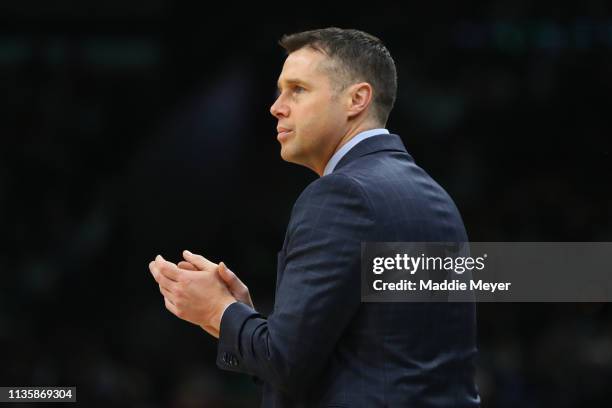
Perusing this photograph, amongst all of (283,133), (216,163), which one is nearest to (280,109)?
(283,133)

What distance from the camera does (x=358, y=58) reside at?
1.65 meters

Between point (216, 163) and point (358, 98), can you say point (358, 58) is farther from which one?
point (216, 163)

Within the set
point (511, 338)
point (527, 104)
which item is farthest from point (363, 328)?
point (527, 104)

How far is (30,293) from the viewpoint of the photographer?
4.60m

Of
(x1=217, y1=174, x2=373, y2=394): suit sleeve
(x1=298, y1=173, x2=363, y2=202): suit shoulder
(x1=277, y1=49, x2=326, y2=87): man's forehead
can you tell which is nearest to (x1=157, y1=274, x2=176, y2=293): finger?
(x1=217, y1=174, x2=373, y2=394): suit sleeve

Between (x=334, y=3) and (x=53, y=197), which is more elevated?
(x=334, y=3)

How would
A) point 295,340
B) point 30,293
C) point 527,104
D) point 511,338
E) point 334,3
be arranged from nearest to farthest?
point 295,340, point 511,338, point 30,293, point 527,104, point 334,3

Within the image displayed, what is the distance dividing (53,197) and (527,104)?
2.42 metres

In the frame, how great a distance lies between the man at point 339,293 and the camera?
140 cm

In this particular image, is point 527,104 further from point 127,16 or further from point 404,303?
point 404,303

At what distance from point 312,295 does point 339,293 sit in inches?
1.5

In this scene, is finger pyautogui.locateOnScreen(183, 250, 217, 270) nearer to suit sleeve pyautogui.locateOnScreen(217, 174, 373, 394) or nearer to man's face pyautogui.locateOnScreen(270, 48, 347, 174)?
suit sleeve pyautogui.locateOnScreen(217, 174, 373, 394)

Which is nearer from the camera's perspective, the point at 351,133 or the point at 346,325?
the point at 346,325

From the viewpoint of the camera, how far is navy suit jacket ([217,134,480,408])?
140cm
